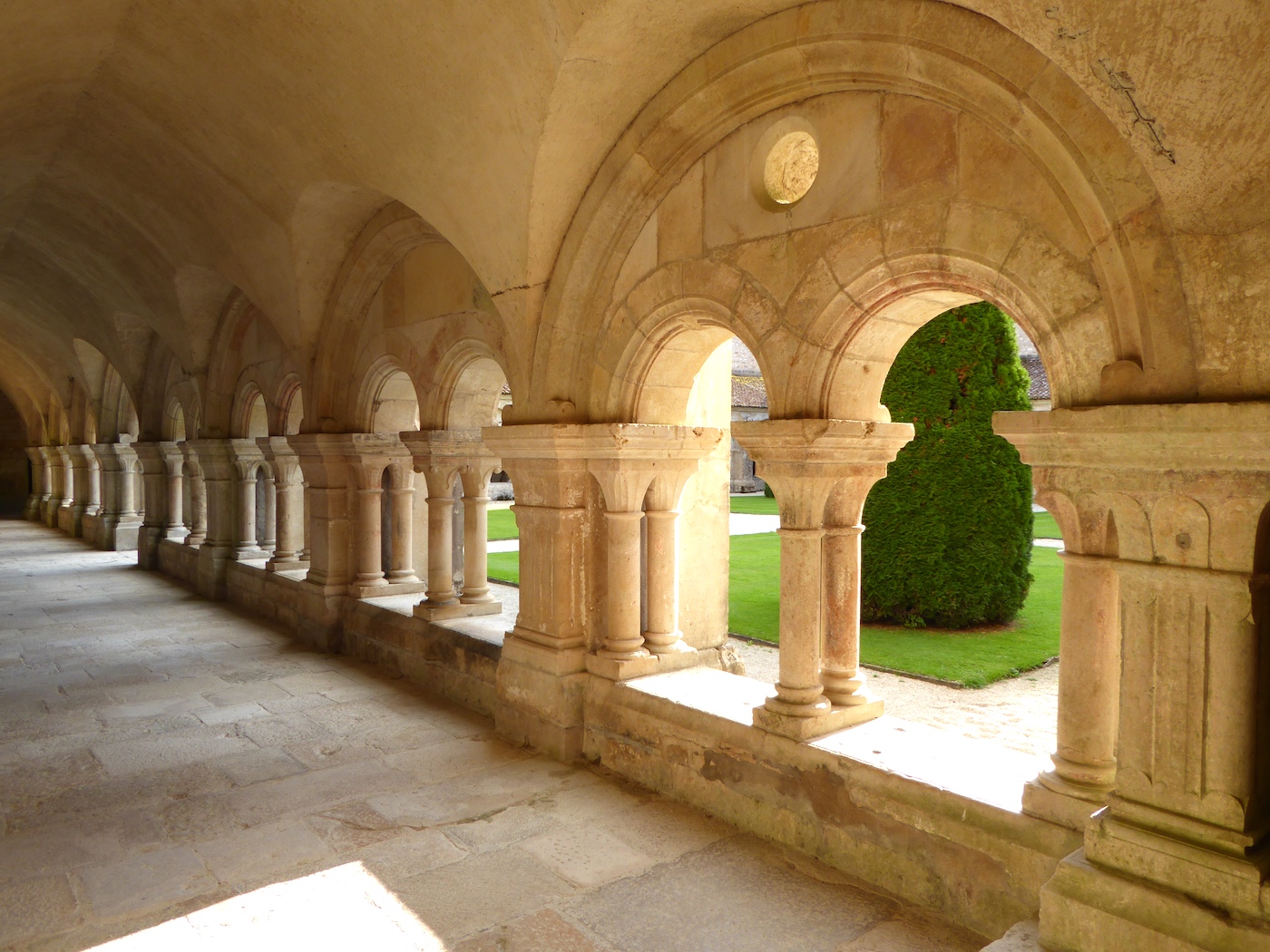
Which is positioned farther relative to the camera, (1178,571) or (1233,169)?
(1178,571)

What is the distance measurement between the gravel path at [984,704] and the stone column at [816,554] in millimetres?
1521

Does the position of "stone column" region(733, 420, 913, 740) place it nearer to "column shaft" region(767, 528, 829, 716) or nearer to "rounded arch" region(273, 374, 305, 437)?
"column shaft" region(767, 528, 829, 716)

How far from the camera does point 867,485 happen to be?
3654 millimetres

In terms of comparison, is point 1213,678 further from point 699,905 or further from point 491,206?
point 491,206

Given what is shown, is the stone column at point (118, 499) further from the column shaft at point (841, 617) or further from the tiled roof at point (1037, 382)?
the tiled roof at point (1037, 382)

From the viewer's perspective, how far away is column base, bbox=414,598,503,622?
577cm

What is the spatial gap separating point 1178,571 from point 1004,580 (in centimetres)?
579

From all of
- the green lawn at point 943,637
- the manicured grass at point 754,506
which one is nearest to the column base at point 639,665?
the green lawn at point 943,637

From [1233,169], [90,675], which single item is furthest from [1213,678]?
[90,675]

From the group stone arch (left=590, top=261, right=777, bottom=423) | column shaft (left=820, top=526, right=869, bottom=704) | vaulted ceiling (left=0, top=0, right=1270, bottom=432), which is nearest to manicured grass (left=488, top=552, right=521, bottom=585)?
vaulted ceiling (left=0, top=0, right=1270, bottom=432)

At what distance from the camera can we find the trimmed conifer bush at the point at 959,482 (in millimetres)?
7656

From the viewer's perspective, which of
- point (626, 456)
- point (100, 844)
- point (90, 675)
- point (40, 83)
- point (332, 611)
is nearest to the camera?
point (100, 844)

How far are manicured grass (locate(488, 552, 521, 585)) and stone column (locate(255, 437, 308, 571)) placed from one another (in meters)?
2.09

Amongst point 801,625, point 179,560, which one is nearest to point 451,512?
point 801,625
